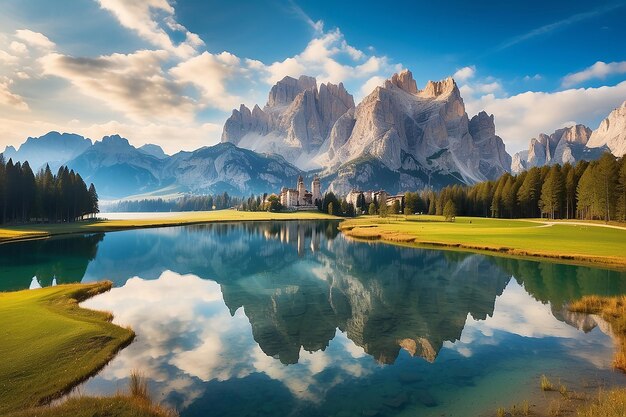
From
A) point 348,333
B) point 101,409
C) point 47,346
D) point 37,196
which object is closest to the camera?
point 101,409

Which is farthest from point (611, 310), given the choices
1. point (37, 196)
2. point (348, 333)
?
point (37, 196)

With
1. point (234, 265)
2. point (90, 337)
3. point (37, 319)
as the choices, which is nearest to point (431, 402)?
point (90, 337)

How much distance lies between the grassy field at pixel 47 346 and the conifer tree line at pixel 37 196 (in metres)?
96.6

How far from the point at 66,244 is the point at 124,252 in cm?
1765

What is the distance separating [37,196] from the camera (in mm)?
106688

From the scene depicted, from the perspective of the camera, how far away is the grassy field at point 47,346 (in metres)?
13.7

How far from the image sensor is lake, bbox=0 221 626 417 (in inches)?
601

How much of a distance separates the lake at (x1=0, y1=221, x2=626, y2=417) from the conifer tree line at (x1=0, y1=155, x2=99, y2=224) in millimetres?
63533

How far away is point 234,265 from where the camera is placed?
54.7m

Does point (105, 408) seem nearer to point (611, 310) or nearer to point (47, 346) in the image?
point (47, 346)

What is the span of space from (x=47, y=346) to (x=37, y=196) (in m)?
116

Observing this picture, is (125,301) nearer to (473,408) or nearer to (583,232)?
(473,408)

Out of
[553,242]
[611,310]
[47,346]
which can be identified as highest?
[47,346]

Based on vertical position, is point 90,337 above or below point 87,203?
below
